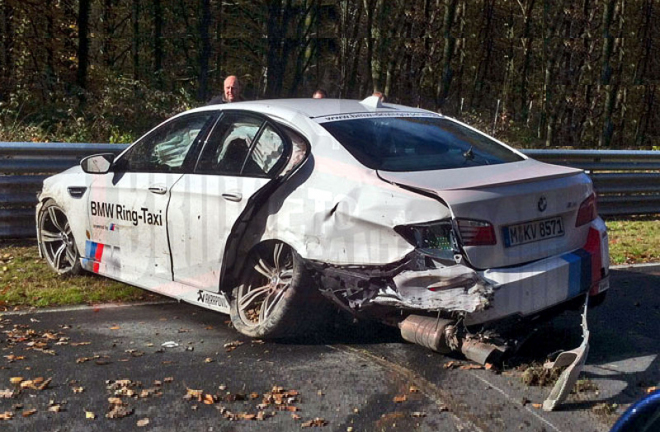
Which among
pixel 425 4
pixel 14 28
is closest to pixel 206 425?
pixel 14 28

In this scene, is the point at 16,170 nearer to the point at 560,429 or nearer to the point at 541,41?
the point at 560,429

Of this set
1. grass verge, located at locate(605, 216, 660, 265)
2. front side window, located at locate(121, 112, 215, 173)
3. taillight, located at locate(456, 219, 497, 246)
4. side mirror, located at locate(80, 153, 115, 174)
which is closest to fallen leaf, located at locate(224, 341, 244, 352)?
→ front side window, located at locate(121, 112, 215, 173)

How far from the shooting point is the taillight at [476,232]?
4672 mm

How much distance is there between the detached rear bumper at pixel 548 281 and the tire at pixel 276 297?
1145 mm

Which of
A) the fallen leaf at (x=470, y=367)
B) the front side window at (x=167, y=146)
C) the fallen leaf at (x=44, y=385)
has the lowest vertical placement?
the fallen leaf at (x=44, y=385)

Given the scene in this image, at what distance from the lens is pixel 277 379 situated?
4.91 meters

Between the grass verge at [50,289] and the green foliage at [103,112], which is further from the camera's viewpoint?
the green foliage at [103,112]

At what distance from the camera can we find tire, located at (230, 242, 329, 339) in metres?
5.37

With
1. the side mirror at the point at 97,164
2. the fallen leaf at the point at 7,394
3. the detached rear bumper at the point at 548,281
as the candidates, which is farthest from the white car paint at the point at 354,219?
the fallen leaf at the point at 7,394

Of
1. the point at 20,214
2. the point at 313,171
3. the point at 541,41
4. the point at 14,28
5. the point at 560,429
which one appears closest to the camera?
the point at 560,429

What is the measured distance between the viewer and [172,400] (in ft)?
14.9

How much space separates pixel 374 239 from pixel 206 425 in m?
1.43

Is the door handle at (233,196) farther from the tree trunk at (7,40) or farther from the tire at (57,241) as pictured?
the tree trunk at (7,40)

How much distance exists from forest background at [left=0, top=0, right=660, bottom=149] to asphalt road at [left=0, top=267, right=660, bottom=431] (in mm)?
12254
